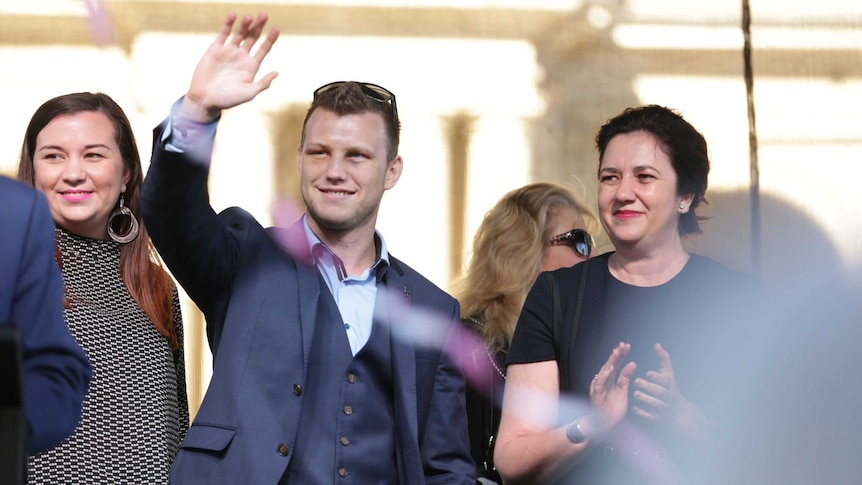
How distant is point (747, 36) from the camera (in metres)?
4.03

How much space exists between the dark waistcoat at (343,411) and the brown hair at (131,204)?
1.77 feet

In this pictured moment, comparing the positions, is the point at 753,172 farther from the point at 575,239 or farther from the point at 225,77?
the point at 225,77

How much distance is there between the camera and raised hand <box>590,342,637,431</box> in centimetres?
233

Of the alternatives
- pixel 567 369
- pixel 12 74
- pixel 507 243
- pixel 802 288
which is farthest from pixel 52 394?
pixel 802 288

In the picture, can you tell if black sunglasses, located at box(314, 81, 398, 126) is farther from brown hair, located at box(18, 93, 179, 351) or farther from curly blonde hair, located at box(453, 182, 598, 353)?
curly blonde hair, located at box(453, 182, 598, 353)

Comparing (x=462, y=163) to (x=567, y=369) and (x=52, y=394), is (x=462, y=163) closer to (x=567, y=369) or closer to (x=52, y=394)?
(x=567, y=369)

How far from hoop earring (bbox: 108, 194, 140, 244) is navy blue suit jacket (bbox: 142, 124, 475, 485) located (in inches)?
15.4

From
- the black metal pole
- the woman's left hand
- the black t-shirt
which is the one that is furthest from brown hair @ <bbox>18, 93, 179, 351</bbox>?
the black metal pole

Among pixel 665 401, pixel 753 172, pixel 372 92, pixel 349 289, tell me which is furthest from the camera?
pixel 753 172

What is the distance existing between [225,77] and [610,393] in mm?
979

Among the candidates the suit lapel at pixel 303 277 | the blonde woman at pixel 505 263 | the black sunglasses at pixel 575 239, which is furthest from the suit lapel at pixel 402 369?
the black sunglasses at pixel 575 239

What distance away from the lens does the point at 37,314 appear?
1439 millimetres

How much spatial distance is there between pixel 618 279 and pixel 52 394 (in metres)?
1.49

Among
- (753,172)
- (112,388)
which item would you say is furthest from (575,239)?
(112,388)
